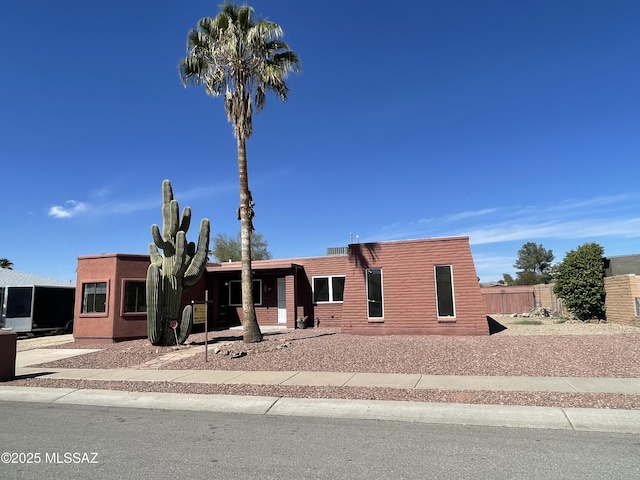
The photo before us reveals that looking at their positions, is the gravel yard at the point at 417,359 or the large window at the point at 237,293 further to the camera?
the large window at the point at 237,293

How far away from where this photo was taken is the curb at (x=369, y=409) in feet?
21.2

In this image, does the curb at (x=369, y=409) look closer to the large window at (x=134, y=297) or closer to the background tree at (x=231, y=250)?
the large window at (x=134, y=297)

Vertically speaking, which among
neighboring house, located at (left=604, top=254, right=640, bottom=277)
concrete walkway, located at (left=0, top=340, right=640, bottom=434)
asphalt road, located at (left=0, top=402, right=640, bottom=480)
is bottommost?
asphalt road, located at (left=0, top=402, right=640, bottom=480)

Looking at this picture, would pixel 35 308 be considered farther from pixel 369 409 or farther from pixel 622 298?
pixel 622 298

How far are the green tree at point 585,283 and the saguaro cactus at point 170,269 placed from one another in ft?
52.1

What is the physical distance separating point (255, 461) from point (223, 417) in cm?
241

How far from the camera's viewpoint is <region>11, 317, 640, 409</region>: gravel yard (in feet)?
26.7

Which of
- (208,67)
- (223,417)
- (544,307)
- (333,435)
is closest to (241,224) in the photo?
(208,67)

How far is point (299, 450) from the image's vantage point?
5578mm

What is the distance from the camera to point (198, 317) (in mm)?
14703

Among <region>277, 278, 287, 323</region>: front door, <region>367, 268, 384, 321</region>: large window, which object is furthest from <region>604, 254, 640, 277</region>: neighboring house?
<region>277, 278, 287, 323</region>: front door

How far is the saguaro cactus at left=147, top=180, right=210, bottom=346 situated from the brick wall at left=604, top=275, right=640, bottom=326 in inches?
621

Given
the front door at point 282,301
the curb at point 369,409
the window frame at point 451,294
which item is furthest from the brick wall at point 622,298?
the front door at point 282,301

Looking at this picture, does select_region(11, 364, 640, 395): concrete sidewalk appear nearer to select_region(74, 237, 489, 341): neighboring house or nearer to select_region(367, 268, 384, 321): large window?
select_region(74, 237, 489, 341): neighboring house
